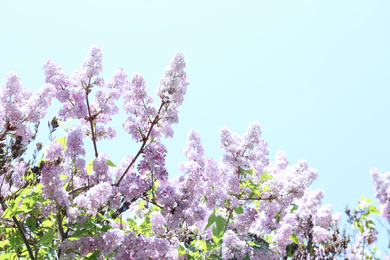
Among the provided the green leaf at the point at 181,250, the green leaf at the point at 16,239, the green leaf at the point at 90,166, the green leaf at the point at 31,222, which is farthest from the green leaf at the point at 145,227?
the green leaf at the point at 16,239

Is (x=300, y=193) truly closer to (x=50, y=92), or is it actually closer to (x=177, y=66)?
(x=177, y=66)

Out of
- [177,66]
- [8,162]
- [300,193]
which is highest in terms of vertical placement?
[177,66]

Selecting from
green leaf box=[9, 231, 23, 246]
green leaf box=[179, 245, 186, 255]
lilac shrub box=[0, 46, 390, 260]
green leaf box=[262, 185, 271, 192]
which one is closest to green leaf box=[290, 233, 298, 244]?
lilac shrub box=[0, 46, 390, 260]

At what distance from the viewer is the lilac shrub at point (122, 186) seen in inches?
151

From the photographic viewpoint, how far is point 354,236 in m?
8.22

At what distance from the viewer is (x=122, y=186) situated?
4.31 meters

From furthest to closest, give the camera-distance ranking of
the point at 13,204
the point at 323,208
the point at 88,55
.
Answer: the point at 323,208
the point at 88,55
the point at 13,204

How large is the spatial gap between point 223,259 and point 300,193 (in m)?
1.53

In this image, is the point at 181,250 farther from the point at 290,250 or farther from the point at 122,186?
the point at 290,250

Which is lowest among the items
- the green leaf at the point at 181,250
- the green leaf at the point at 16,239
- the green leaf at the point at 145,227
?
the green leaf at the point at 16,239

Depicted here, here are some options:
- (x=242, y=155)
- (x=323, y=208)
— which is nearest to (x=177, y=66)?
(x=242, y=155)

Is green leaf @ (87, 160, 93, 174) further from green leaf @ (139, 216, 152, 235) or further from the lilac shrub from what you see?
green leaf @ (139, 216, 152, 235)

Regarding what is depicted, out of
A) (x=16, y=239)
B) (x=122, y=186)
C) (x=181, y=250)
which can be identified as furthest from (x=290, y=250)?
(x=16, y=239)

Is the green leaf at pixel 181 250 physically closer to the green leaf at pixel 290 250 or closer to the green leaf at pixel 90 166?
the green leaf at pixel 90 166
